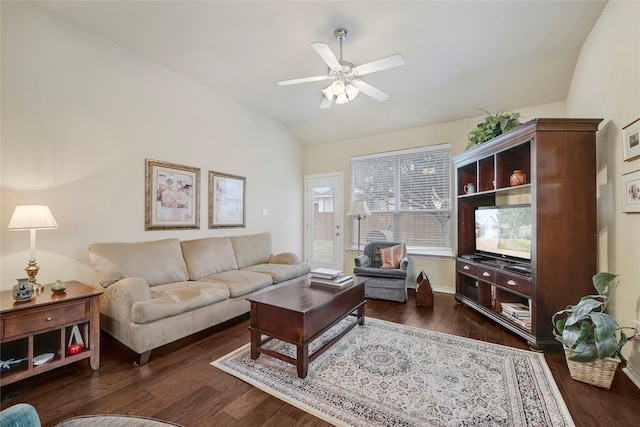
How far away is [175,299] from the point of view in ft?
8.01

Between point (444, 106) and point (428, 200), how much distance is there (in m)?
1.47

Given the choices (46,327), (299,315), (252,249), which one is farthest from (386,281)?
(46,327)

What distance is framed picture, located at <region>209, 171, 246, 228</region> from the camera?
157 inches

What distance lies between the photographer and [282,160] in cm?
528

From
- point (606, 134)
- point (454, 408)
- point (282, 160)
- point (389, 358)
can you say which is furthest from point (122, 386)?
point (606, 134)

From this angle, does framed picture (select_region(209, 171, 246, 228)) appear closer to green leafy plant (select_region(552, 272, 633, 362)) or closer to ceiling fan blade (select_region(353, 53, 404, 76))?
ceiling fan blade (select_region(353, 53, 404, 76))

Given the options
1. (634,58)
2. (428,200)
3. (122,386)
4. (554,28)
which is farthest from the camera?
(428,200)

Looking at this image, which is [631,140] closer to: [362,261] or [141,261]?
[362,261]

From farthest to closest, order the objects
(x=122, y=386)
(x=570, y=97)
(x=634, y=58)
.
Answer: (x=570, y=97), (x=634, y=58), (x=122, y=386)

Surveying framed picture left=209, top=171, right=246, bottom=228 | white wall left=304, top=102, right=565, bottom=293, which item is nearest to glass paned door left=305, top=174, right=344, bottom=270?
white wall left=304, top=102, right=565, bottom=293

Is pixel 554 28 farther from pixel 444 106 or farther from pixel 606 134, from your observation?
pixel 444 106

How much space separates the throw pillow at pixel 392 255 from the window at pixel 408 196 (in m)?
0.53

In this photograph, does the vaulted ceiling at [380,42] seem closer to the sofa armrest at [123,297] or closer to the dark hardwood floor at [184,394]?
the sofa armrest at [123,297]

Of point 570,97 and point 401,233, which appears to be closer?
point 570,97
